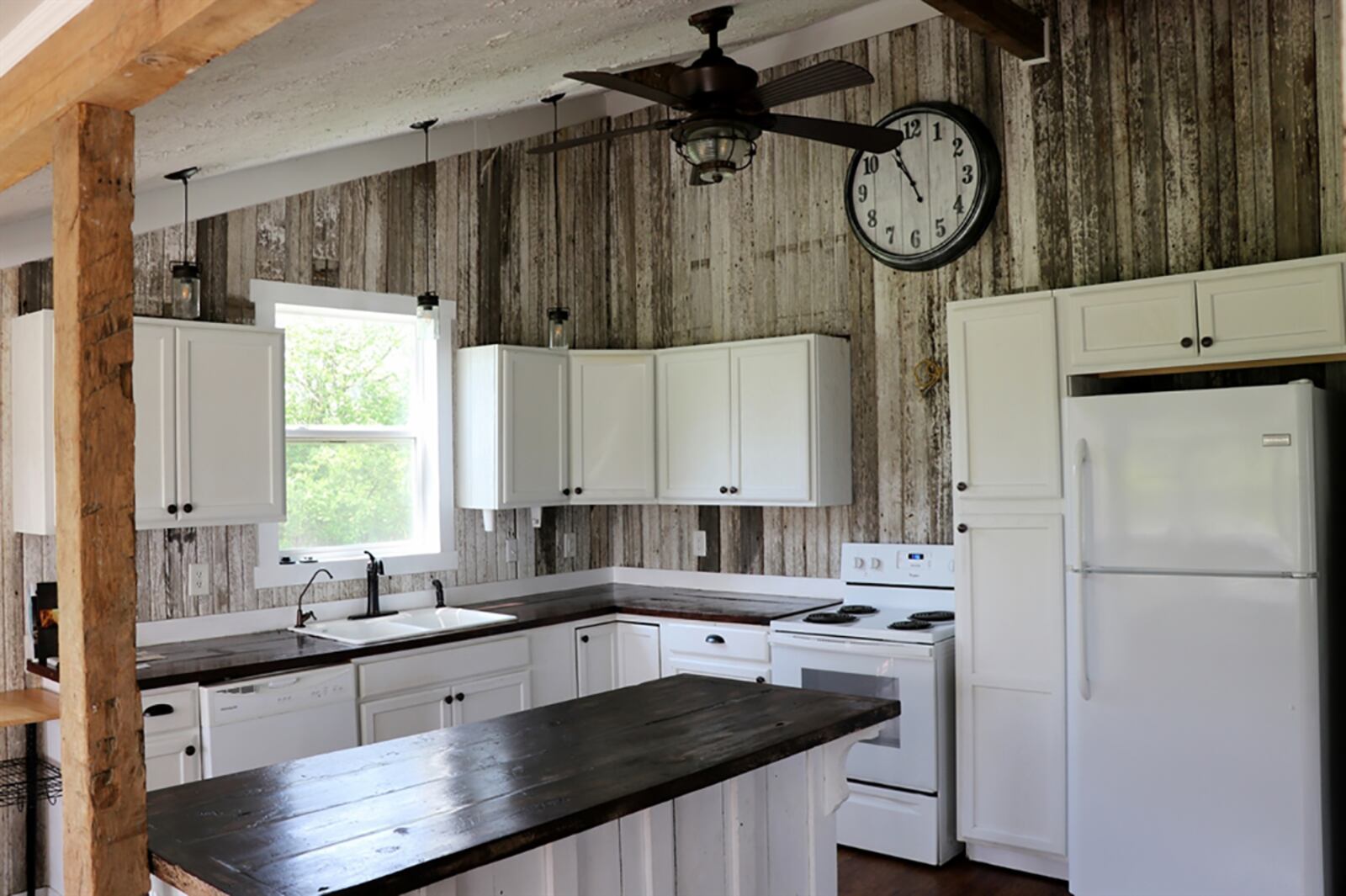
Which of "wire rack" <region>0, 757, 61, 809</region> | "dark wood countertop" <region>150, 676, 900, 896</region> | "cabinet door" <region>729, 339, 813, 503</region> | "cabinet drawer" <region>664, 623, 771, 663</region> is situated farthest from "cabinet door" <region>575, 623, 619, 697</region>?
"wire rack" <region>0, 757, 61, 809</region>

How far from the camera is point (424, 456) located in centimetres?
509

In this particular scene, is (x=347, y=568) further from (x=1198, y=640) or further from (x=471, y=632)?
(x=1198, y=640)

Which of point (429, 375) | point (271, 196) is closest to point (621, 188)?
point (429, 375)

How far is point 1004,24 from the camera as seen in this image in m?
4.02

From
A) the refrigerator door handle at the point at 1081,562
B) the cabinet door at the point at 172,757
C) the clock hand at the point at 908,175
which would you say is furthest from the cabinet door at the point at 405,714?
the clock hand at the point at 908,175

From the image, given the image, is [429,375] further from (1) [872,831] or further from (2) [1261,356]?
(2) [1261,356]

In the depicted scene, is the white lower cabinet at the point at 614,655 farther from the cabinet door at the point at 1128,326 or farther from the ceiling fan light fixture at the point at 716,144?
the ceiling fan light fixture at the point at 716,144

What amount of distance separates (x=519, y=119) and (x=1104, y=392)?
304cm

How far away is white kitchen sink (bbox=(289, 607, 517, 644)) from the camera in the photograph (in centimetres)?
434

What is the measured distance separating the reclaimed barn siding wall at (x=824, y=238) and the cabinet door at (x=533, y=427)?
0.94 ft

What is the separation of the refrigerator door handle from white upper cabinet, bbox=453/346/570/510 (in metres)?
2.47

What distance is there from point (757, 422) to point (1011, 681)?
1.58 m

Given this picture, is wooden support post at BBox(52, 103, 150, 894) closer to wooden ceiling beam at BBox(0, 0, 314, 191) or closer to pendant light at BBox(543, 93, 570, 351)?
wooden ceiling beam at BBox(0, 0, 314, 191)

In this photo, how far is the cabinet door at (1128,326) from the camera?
145 inches
